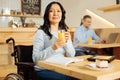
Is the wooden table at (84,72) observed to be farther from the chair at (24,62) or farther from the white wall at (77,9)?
the white wall at (77,9)

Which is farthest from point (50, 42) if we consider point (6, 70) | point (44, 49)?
point (6, 70)

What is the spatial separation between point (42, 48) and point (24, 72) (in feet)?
0.92

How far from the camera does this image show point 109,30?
464cm

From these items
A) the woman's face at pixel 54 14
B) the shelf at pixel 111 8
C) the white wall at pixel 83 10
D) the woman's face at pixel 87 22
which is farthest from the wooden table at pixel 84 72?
the white wall at pixel 83 10

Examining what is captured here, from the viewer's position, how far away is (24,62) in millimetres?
2021

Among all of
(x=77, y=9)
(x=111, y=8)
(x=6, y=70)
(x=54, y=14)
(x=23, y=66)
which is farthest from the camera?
(x=77, y=9)

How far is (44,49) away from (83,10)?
395cm

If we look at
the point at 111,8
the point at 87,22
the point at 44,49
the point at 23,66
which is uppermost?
the point at 111,8

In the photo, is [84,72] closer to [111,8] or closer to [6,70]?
[6,70]

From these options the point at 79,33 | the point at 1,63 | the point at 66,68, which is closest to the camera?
the point at 66,68

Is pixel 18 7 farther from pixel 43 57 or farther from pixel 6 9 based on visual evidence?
pixel 43 57

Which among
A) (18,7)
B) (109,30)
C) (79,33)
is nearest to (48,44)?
(79,33)

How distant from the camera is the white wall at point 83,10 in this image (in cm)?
471

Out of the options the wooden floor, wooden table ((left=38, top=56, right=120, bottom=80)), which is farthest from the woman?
the wooden floor
